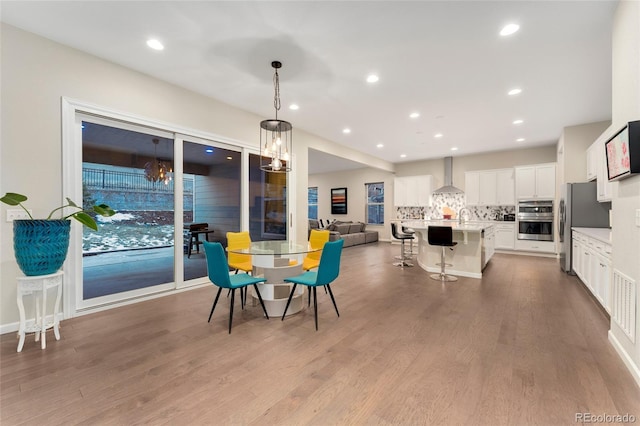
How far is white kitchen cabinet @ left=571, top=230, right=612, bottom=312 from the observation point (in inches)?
120

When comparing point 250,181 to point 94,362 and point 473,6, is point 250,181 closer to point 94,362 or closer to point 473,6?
point 94,362

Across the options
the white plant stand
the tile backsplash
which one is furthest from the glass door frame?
the tile backsplash

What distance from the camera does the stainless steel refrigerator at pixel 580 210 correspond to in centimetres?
483

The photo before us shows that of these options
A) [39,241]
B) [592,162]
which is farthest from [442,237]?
[39,241]

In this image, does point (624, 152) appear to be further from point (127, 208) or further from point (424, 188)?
point (424, 188)

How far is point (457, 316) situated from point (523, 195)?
230 inches

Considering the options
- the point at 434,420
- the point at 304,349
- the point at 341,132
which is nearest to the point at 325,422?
the point at 434,420

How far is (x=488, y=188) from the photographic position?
799cm

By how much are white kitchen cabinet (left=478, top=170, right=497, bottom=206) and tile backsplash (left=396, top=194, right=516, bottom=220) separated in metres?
0.39

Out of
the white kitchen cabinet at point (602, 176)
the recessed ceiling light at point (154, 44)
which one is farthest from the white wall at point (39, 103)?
the white kitchen cabinet at point (602, 176)

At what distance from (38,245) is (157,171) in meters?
1.73

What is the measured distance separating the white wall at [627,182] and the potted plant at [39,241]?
177 inches

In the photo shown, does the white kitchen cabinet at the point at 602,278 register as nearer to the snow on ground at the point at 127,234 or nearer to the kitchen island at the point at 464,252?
the kitchen island at the point at 464,252

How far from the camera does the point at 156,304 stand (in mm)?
3555
